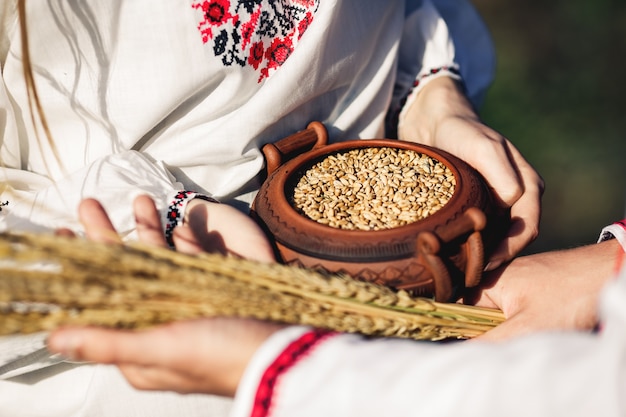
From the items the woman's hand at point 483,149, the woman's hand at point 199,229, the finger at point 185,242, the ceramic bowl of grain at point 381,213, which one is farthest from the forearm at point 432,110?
the finger at point 185,242

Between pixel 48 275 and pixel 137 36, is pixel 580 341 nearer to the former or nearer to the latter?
pixel 48 275

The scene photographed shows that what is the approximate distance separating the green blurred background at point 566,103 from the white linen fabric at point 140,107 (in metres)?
2.09

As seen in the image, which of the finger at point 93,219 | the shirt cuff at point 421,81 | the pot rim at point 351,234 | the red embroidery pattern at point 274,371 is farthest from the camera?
the shirt cuff at point 421,81

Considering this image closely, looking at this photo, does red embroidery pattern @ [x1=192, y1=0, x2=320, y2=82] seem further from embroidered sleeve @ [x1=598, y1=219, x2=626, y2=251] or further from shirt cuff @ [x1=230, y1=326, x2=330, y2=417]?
embroidered sleeve @ [x1=598, y1=219, x2=626, y2=251]

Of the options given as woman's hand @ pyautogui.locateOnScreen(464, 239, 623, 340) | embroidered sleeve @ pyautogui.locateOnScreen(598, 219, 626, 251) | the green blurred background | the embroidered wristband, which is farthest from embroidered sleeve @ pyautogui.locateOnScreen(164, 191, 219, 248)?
the green blurred background

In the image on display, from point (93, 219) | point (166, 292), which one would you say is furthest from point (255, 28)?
point (166, 292)

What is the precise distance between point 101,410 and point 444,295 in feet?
2.23

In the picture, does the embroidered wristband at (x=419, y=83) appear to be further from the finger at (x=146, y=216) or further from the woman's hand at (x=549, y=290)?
the finger at (x=146, y=216)

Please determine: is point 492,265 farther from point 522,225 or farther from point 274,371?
point 274,371

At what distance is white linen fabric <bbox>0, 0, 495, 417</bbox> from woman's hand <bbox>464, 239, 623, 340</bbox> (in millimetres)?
565

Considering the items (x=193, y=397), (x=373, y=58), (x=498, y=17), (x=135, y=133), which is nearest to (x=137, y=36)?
(x=135, y=133)

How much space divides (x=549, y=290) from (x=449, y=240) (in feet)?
1.04

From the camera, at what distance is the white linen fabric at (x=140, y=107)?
3.58 ft

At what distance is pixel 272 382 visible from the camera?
0.73 m
